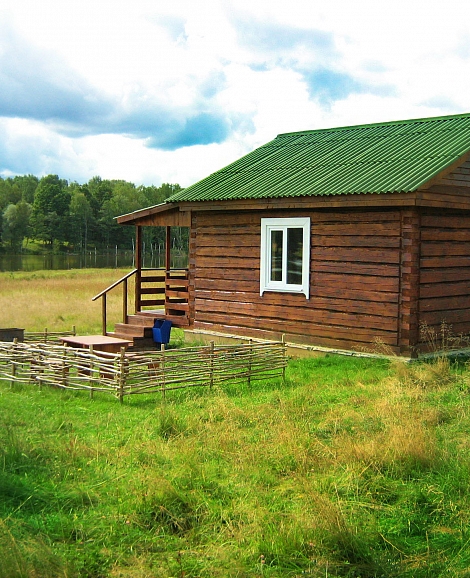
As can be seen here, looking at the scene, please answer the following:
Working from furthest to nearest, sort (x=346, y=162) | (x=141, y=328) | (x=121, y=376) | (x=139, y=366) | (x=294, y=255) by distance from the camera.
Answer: (x=141, y=328)
(x=346, y=162)
(x=294, y=255)
(x=139, y=366)
(x=121, y=376)

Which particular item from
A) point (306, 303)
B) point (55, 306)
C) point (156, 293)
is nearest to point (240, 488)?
point (306, 303)

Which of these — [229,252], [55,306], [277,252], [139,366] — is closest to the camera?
[139,366]

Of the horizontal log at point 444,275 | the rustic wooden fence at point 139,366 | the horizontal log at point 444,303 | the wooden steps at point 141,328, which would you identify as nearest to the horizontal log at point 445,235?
the horizontal log at point 444,275

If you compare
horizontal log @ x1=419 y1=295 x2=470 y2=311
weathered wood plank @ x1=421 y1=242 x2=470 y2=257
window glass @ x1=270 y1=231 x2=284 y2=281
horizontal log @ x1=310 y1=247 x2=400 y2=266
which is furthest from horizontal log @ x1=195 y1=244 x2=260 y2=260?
horizontal log @ x1=419 y1=295 x2=470 y2=311

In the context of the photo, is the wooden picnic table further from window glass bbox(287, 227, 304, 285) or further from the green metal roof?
the green metal roof

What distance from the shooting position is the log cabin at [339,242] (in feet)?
46.4

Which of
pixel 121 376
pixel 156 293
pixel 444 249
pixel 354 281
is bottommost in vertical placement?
pixel 121 376

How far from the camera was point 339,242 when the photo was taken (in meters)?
15.1

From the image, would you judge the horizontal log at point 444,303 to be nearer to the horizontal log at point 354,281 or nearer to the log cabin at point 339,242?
the log cabin at point 339,242

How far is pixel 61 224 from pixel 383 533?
9842 cm

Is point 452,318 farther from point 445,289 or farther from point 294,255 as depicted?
point 294,255

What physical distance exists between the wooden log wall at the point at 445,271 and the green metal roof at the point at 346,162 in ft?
3.95

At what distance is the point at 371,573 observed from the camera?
5461 millimetres

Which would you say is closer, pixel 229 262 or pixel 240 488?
pixel 240 488
